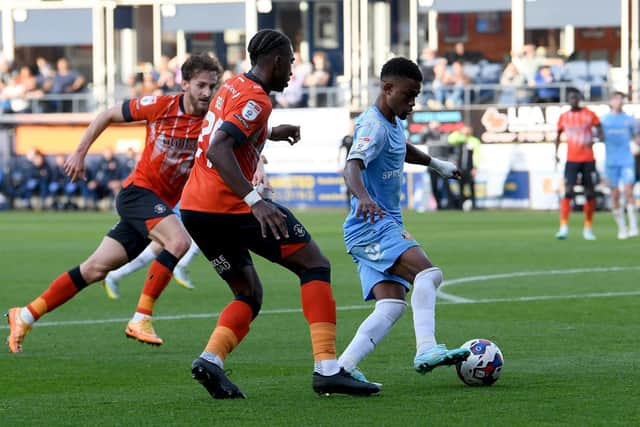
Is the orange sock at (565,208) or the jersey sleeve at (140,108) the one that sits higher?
the jersey sleeve at (140,108)

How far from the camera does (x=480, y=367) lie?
7555 mm

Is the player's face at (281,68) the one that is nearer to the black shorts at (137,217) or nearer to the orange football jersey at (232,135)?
the orange football jersey at (232,135)

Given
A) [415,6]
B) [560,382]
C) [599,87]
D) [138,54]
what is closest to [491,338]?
[560,382]

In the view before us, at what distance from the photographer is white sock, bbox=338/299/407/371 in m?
7.56

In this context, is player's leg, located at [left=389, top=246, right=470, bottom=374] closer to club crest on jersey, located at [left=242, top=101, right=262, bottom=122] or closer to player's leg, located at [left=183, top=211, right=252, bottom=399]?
player's leg, located at [left=183, top=211, right=252, bottom=399]

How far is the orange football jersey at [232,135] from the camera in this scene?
23.0 feet

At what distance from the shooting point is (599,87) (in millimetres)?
35719

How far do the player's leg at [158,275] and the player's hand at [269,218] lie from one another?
319 centimetres

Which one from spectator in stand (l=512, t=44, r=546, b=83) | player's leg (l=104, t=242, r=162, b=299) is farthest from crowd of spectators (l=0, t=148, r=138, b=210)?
player's leg (l=104, t=242, r=162, b=299)

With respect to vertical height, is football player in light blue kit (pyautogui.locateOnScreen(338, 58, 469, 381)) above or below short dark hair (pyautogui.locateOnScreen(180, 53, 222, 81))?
below

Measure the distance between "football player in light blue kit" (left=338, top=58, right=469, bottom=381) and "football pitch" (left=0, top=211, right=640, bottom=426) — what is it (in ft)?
0.99

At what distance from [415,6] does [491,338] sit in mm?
32351

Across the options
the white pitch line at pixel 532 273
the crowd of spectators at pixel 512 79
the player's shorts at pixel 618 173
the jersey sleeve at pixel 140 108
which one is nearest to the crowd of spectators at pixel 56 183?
the crowd of spectators at pixel 512 79

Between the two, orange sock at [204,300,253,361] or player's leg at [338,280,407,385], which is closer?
orange sock at [204,300,253,361]
